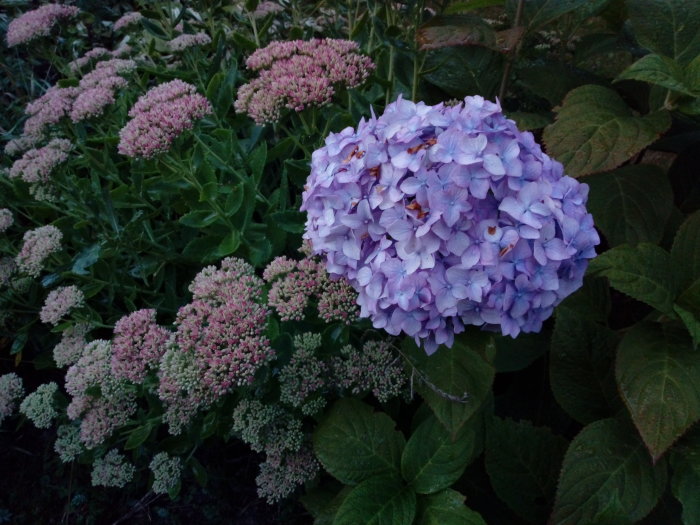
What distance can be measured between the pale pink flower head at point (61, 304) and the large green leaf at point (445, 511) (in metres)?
1.14

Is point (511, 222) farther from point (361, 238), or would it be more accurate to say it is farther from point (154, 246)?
point (154, 246)

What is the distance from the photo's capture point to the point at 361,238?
1.27m

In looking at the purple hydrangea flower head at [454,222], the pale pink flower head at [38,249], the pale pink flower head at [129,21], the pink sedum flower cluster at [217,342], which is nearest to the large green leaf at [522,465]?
the purple hydrangea flower head at [454,222]

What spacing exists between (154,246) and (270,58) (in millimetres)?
746

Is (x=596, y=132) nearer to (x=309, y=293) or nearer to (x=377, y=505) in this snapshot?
(x=309, y=293)

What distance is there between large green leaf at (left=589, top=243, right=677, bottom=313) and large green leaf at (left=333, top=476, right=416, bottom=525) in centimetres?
70

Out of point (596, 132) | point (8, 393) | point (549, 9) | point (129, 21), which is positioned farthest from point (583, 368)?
point (129, 21)

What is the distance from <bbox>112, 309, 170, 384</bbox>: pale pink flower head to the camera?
1.59 metres

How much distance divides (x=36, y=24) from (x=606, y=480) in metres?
2.31

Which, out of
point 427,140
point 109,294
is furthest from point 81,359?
point 427,140

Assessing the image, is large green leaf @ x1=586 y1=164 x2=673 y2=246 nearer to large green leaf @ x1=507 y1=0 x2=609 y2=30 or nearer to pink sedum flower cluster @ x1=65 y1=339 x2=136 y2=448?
large green leaf @ x1=507 y1=0 x2=609 y2=30

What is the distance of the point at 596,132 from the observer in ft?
4.90

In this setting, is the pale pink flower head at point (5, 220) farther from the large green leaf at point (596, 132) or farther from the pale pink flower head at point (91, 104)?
the large green leaf at point (596, 132)

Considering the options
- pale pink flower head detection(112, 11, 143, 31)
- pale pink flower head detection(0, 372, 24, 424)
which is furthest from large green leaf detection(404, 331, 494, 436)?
pale pink flower head detection(112, 11, 143, 31)
